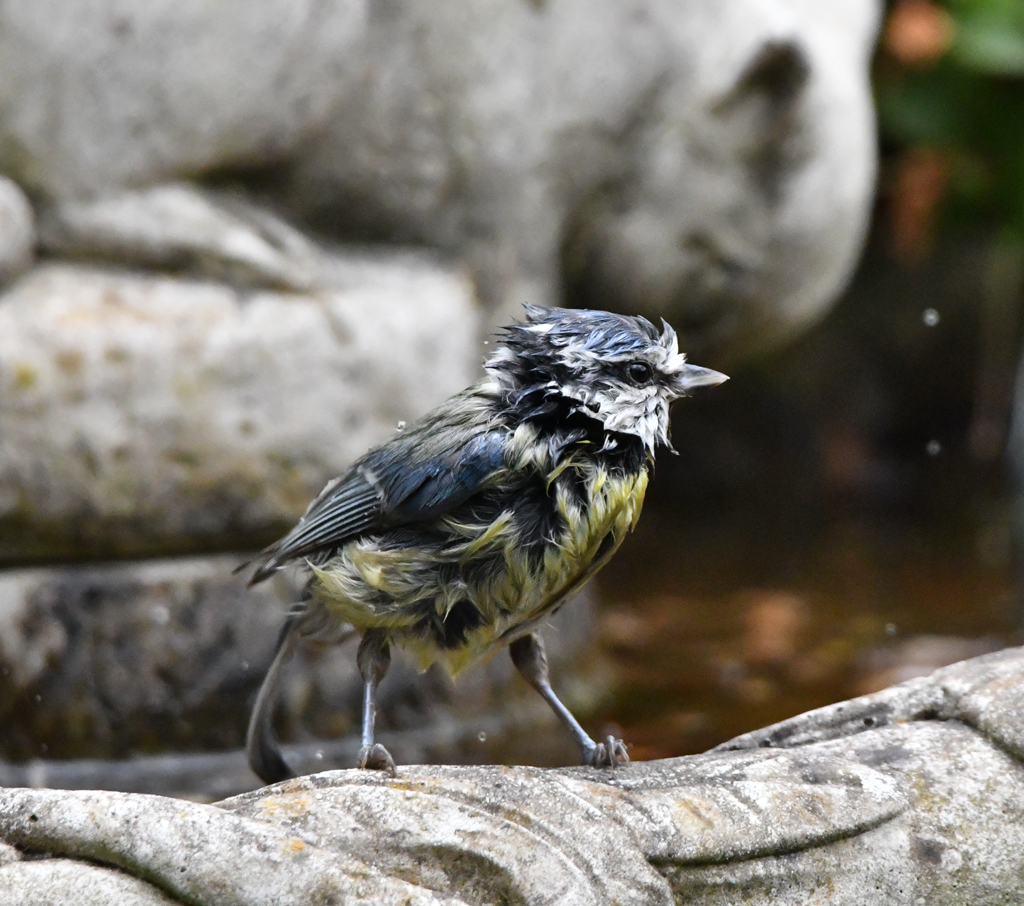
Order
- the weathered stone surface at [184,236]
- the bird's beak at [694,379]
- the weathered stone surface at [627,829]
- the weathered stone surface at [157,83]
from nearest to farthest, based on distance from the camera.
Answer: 1. the weathered stone surface at [627,829]
2. the bird's beak at [694,379]
3. the weathered stone surface at [157,83]
4. the weathered stone surface at [184,236]

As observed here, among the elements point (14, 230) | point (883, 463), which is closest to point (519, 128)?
point (14, 230)

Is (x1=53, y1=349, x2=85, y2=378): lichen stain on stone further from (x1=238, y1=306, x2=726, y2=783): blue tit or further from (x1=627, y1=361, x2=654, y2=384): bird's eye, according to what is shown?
(x1=627, y1=361, x2=654, y2=384): bird's eye

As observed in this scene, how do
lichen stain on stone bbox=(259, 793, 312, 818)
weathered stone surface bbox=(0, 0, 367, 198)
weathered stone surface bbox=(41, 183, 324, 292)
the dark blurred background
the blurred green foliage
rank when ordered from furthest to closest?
the blurred green foliage < the dark blurred background < weathered stone surface bbox=(41, 183, 324, 292) < weathered stone surface bbox=(0, 0, 367, 198) < lichen stain on stone bbox=(259, 793, 312, 818)

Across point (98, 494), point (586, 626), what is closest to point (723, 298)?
point (586, 626)

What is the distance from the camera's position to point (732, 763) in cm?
202

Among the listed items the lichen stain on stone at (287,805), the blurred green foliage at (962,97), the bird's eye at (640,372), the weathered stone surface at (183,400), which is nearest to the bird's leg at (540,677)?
the bird's eye at (640,372)

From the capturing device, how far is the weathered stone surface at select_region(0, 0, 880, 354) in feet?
11.1

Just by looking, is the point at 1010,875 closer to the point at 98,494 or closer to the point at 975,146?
the point at 98,494

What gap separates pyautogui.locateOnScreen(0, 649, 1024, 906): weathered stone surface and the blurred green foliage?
518 centimetres

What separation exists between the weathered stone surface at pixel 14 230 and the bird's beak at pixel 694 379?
6.32ft

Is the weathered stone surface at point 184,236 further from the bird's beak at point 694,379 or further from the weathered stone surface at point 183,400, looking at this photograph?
the bird's beak at point 694,379

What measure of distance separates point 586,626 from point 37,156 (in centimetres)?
228

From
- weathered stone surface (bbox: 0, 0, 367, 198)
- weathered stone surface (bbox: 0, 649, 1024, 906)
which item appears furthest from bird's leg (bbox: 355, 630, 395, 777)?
weathered stone surface (bbox: 0, 0, 367, 198)

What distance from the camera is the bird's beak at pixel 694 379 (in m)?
2.30
